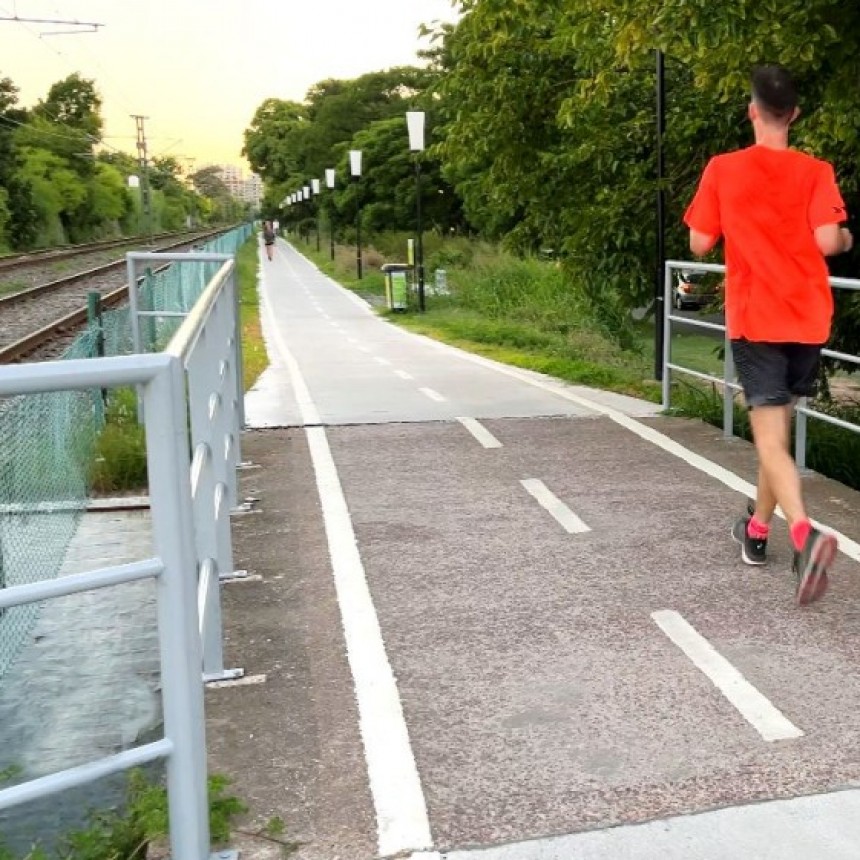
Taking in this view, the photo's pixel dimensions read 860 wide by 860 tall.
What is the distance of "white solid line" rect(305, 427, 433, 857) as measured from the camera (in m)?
3.05

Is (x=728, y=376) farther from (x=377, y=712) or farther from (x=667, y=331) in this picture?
(x=377, y=712)

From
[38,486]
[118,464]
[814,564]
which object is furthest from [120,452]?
[814,564]

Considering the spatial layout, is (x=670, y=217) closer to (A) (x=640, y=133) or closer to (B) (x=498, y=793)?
(A) (x=640, y=133)

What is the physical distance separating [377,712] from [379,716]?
0.11 feet

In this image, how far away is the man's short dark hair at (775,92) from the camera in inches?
179

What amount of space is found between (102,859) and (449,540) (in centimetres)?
307

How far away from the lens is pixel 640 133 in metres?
12.8

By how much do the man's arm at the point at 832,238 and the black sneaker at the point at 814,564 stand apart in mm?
1116

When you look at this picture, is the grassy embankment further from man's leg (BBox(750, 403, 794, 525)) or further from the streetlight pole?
the streetlight pole

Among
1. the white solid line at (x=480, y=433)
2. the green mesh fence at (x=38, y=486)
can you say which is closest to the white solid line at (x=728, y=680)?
the green mesh fence at (x=38, y=486)

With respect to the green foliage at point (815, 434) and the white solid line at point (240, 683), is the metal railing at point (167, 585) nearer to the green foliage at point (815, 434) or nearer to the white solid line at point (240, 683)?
the white solid line at point (240, 683)

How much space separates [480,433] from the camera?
29.0 feet

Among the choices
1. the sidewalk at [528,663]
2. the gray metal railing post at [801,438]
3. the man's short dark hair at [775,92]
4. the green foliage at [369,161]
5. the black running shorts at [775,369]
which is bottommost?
the sidewalk at [528,663]

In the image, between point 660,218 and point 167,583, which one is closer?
point 167,583
